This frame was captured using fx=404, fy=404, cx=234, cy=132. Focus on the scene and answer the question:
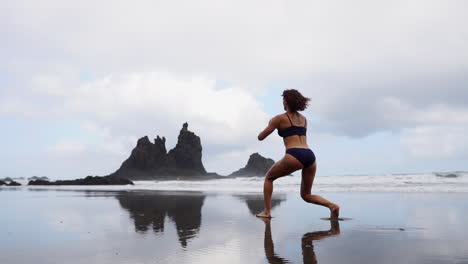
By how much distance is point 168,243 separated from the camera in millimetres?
3904

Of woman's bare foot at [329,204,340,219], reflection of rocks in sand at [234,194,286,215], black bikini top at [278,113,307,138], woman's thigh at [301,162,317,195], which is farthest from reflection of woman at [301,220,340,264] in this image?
reflection of rocks in sand at [234,194,286,215]

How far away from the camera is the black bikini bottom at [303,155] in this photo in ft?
18.5

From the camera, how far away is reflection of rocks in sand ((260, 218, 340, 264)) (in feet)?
10.2

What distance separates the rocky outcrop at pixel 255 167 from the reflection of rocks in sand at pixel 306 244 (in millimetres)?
60649

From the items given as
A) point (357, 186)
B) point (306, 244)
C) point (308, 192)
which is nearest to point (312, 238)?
point (306, 244)

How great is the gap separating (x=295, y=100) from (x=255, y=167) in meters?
61.6

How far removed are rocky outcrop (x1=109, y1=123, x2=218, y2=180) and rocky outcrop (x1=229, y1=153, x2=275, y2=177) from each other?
4.40m

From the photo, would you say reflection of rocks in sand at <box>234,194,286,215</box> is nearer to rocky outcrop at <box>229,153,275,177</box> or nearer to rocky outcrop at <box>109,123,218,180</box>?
rocky outcrop at <box>109,123,218,180</box>

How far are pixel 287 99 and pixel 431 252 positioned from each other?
2.95 m

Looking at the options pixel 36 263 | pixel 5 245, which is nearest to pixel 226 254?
pixel 36 263

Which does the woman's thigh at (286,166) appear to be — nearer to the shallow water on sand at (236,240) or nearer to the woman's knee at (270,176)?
the woman's knee at (270,176)

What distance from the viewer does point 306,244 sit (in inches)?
149

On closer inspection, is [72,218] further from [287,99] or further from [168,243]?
[287,99]

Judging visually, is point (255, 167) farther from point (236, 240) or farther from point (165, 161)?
point (236, 240)
